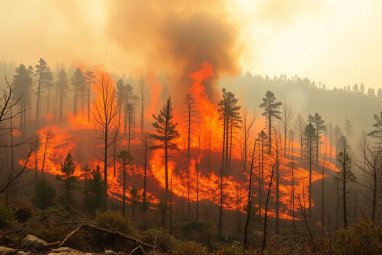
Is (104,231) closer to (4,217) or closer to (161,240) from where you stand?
(161,240)

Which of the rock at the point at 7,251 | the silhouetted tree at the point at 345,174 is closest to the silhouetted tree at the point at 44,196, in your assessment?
the rock at the point at 7,251

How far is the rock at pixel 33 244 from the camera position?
7.45 meters

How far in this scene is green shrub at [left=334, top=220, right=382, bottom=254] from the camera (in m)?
8.11

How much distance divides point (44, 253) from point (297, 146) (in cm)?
11133

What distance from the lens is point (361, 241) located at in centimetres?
827

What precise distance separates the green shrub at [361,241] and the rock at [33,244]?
7.70 metres

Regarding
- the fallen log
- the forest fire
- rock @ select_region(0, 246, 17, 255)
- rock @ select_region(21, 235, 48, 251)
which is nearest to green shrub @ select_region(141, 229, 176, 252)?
the fallen log

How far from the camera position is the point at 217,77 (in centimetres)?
7038

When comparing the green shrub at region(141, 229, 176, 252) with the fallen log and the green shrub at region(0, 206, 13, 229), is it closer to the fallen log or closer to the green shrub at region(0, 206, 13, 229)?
→ the fallen log

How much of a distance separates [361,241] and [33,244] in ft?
27.4

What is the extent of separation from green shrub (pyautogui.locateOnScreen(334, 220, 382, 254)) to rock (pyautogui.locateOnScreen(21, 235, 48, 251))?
25.3 ft

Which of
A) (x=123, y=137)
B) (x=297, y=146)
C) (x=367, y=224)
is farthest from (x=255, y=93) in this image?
(x=367, y=224)

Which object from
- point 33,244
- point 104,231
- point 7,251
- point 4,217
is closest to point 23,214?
point 4,217

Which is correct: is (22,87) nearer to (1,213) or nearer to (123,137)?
(123,137)
